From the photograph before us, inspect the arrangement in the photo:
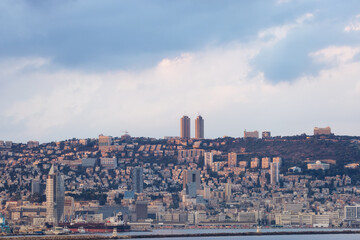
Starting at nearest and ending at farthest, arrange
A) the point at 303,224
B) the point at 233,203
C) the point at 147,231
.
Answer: the point at 147,231 < the point at 303,224 < the point at 233,203

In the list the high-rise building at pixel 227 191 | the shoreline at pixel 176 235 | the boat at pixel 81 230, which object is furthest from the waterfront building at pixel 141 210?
the shoreline at pixel 176 235

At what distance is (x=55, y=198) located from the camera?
566 ft

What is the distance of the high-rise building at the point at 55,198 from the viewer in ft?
557

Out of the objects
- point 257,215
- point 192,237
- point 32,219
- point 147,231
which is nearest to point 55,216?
point 32,219

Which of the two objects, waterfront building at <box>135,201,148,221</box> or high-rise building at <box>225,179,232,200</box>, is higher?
high-rise building at <box>225,179,232,200</box>

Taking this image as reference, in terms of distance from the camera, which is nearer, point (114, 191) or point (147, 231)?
point (147, 231)

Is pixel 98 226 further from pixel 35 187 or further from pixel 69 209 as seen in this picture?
pixel 35 187

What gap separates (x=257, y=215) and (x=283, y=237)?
1546 inches

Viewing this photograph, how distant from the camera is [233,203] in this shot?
623 ft

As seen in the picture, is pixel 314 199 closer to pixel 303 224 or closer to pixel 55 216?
pixel 303 224

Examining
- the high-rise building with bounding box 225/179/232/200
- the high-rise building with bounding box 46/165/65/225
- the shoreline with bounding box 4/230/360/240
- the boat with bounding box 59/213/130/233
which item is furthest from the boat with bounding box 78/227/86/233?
the high-rise building with bounding box 225/179/232/200

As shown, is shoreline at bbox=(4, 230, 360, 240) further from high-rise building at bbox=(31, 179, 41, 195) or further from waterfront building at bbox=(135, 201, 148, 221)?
high-rise building at bbox=(31, 179, 41, 195)

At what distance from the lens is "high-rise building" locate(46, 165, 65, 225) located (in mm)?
169750

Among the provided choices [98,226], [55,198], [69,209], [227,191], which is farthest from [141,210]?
[227,191]
